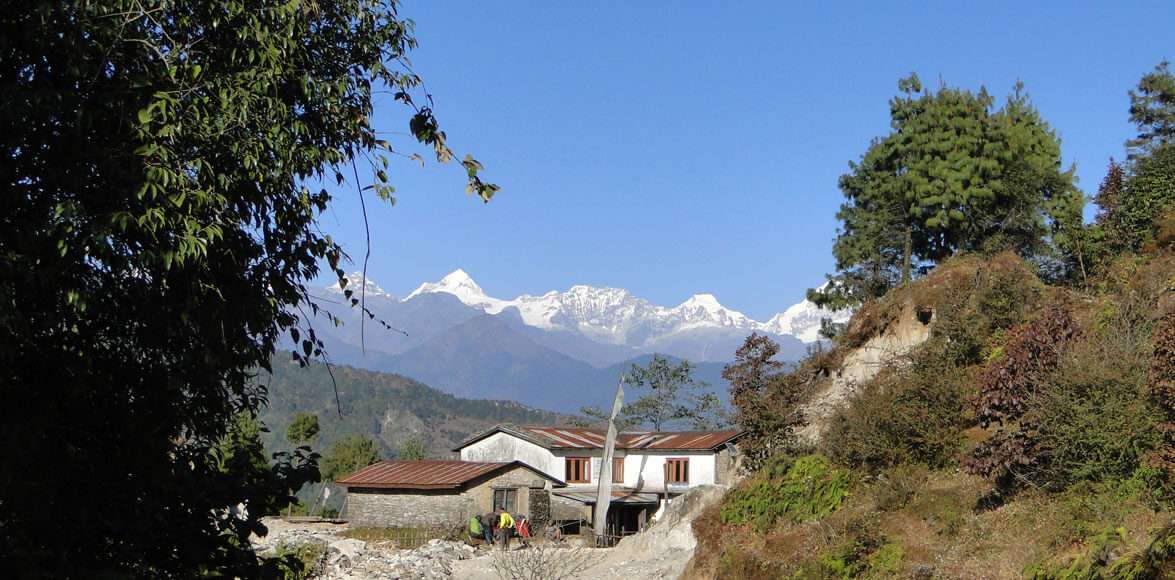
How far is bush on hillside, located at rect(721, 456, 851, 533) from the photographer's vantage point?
84.4 ft

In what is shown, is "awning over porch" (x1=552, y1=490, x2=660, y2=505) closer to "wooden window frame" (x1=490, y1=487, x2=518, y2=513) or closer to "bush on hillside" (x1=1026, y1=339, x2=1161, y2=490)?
"wooden window frame" (x1=490, y1=487, x2=518, y2=513)

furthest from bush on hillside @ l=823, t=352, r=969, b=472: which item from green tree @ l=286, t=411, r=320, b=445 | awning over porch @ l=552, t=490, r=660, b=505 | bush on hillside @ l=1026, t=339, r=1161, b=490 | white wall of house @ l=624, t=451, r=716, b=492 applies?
green tree @ l=286, t=411, r=320, b=445

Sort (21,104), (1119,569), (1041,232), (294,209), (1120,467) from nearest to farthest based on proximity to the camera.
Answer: (21,104)
(294,209)
(1119,569)
(1120,467)
(1041,232)

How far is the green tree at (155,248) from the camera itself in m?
7.02

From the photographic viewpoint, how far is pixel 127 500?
7738 mm

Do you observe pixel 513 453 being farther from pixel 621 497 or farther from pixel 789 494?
pixel 789 494

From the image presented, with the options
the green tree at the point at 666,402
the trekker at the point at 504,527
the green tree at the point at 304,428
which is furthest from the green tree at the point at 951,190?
the green tree at the point at 666,402

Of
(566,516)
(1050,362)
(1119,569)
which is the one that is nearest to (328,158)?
(1119,569)

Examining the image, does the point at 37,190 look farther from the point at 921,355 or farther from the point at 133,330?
the point at 921,355

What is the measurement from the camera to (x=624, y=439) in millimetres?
61312

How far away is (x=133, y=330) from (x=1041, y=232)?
3906 cm

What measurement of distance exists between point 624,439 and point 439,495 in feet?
52.2

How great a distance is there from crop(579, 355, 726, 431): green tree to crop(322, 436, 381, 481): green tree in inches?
890

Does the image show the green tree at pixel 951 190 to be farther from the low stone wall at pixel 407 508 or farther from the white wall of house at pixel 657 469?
the low stone wall at pixel 407 508
